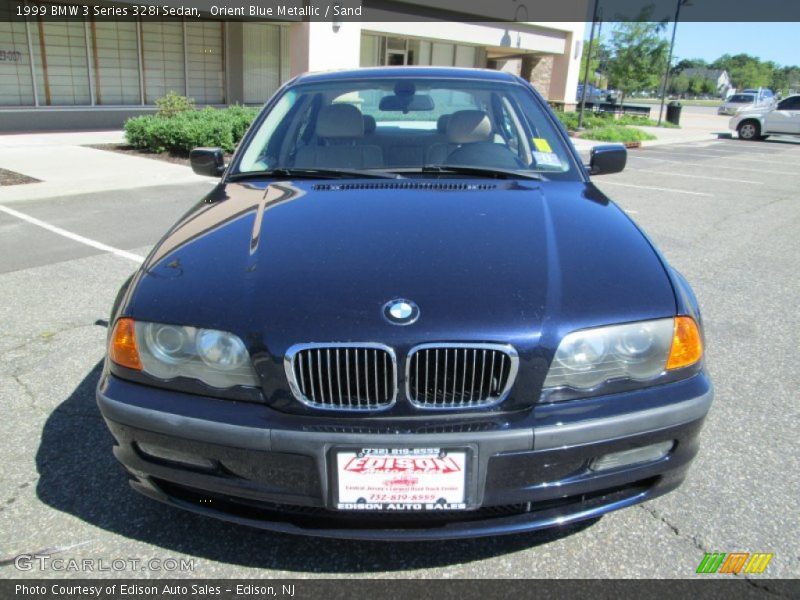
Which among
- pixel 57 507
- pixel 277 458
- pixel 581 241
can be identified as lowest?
pixel 57 507

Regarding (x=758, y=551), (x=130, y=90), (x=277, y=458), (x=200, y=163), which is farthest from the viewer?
(x=130, y=90)

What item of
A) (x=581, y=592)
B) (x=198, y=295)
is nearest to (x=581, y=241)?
(x=581, y=592)

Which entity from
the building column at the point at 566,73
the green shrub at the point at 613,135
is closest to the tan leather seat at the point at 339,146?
the green shrub at the point at 613,135

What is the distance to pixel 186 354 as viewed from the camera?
2004mm

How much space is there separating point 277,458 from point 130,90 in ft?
58.1

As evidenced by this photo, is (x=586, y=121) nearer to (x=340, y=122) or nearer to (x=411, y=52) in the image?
(x=411, y=52)

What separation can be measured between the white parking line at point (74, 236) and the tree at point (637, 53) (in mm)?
33323

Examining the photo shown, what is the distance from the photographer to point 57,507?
2.44 meters

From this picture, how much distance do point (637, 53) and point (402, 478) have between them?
37.0 metres

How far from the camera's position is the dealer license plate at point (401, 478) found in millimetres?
1834

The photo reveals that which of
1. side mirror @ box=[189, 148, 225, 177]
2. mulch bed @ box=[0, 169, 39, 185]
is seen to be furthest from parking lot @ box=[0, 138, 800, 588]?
mulch bed @ box=[0, 169, 39, 185]

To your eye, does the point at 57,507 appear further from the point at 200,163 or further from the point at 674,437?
the point at 674,437

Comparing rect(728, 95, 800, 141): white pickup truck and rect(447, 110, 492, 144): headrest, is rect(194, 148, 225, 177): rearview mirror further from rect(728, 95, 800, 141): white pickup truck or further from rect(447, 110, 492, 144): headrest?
rect(728, 95, 800, 141): white pickup truck

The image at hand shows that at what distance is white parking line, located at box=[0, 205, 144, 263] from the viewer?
19.0 feet
